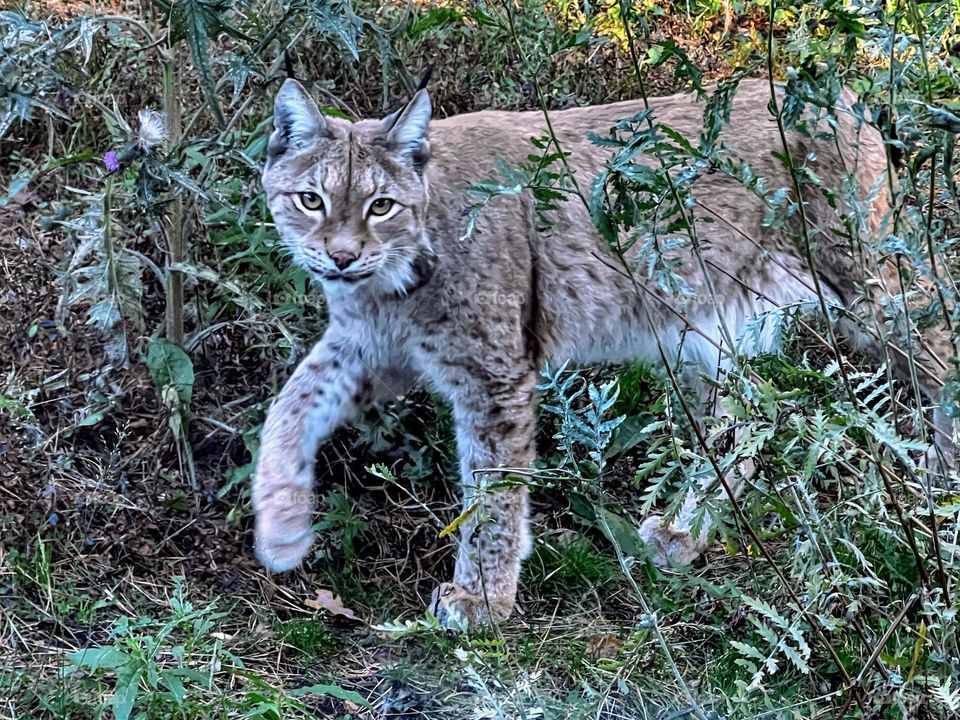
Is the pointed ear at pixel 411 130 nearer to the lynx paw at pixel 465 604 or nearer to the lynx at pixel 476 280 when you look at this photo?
the lynx at pixel 476 280

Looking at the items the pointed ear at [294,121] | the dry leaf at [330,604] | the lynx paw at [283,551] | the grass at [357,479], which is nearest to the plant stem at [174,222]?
the grass at [357,479]

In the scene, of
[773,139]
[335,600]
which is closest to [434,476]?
[335,600]

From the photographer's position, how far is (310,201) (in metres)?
3.75

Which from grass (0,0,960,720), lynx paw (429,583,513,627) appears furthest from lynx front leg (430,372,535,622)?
grass (0,0,960,720)

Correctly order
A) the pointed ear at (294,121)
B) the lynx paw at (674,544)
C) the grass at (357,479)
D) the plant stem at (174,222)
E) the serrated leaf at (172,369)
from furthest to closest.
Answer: the lynx paw at (674,544) → the serrated leaf at (172,369) → the plant stem at (174,222) → the pointed ear at (294,121) → the grass at (357,479)

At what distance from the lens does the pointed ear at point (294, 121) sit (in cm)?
366

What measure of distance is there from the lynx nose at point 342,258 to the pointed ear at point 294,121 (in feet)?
1.32

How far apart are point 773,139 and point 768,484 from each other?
1.83m

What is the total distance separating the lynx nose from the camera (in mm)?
3621

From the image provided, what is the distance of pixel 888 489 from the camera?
2.50 m

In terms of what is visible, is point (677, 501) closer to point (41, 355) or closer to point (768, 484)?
point (768, 484)

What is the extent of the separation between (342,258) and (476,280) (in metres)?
Answer: 0.48

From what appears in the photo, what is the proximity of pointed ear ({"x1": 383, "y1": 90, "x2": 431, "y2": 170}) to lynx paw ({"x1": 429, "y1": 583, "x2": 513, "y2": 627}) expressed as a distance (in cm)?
137

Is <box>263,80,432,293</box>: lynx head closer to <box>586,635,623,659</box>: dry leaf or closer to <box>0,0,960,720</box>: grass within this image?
<box>0,0,960,720</box>: grass
